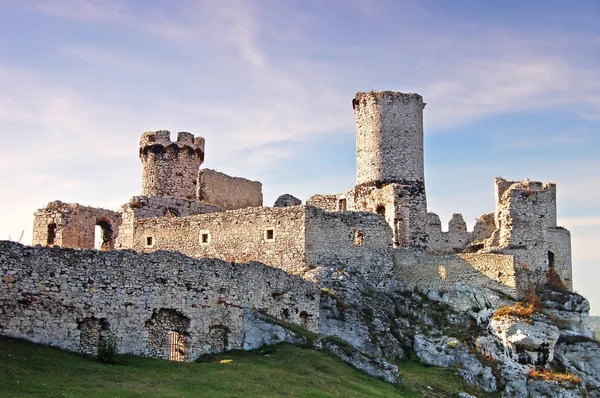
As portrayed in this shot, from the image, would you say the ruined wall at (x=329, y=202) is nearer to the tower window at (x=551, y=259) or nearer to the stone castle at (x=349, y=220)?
the stone castle at (x=349, y=220)

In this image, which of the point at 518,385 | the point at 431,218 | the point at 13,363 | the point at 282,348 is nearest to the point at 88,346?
the point at 13,363

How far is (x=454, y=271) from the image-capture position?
142 ft

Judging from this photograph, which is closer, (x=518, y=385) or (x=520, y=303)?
(x=518, y=385)

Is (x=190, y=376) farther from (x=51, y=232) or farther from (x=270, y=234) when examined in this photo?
(x=51, y=232)

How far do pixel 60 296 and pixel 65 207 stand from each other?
69.2 ft

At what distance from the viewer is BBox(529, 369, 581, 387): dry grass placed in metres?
38.6

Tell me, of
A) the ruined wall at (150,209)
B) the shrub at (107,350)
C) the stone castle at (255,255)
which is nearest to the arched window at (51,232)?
the stone castle at (255,255)

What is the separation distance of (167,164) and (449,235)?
1721 centimetres

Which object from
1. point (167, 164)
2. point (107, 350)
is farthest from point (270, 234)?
point (107, 350)

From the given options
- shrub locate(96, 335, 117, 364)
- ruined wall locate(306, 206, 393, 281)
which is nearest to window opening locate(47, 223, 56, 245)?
ruined wall locate(306, 206, 393, 281)

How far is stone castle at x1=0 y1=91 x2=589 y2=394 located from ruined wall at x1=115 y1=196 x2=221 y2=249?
0.22ft

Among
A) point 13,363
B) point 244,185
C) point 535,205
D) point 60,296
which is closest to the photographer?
point 13,363

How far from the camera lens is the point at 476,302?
139ft

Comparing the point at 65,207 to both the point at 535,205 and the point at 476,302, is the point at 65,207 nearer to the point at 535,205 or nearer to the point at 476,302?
the point at 476,302
